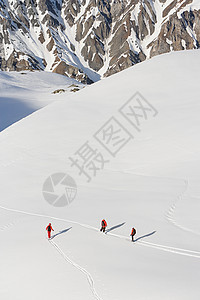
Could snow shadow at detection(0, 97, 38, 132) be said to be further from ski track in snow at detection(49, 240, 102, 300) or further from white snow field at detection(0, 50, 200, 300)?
ski track in snow at detection(49, 240, 102, 300)

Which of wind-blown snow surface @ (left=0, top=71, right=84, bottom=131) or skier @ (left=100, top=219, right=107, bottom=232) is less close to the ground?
wind-blown snow surface @ (left=0, top=71, right=84, bottom=131)

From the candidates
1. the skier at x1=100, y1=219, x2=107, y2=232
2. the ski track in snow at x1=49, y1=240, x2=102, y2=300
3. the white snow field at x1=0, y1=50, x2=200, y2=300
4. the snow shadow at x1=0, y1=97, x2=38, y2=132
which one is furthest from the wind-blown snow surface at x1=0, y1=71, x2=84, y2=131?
the ski track in snow at x1=49, y1=240, x2=102, y2=300

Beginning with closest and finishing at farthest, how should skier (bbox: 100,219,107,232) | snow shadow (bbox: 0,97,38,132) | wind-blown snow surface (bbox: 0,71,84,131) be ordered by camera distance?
skier (bbox: 100,219,107,232) < snow shadow (bbox: 0,97,38,132) < wind-blown snow surface (bbox: 0,71,84,131)

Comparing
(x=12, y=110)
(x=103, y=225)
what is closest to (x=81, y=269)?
(x=103, y=225)

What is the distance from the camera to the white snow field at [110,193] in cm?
957

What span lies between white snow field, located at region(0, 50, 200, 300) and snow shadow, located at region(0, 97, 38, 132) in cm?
3117

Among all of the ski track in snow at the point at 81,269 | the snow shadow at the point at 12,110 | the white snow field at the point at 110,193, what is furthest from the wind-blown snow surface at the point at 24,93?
the ski track in snow at the point at 81,269

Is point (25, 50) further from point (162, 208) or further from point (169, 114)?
point (162, 208)

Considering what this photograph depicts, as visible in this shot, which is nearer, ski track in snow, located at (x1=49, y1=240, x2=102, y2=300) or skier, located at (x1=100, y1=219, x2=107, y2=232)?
ski track in snow, located at (x1=49, y1=240, x2=102, y2=300)

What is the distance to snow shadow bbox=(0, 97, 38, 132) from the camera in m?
63.7

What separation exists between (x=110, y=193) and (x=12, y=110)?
182 feet

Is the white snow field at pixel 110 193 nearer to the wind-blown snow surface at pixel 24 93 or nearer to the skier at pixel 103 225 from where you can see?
the skier at pixel 103 225

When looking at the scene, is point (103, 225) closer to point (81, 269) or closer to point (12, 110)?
point (81, 269)

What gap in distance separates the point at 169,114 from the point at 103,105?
7.09 metres
